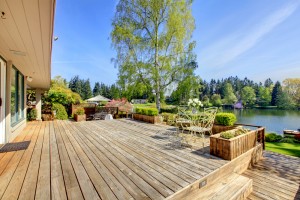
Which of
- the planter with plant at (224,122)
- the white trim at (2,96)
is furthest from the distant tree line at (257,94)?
the white trim at (2,96)

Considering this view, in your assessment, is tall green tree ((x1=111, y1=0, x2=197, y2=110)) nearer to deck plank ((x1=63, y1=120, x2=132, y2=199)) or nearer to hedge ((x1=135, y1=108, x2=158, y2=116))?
hedge ((x1=135, y1=108, x2=158, y2=116))

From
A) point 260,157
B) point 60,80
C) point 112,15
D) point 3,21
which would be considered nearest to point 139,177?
point 3,21

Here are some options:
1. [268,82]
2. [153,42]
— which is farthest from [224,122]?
[268,82]

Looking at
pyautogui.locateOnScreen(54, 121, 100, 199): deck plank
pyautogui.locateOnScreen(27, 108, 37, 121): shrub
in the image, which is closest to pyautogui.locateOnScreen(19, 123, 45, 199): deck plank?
pyautogui.locateOnScreen(54, 121, 100, 199): deck plank

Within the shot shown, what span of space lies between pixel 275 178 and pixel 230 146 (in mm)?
1098

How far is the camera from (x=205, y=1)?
9.41 m

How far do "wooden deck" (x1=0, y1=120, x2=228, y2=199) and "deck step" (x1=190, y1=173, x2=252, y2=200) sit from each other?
0.24 m

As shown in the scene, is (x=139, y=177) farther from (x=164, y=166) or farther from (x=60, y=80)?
(x=60, y=80)

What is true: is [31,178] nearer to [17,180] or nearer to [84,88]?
[17,180]

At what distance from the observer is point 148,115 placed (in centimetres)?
764

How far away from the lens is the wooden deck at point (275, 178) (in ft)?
8.36

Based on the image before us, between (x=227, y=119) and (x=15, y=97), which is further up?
(x=15, y=97)

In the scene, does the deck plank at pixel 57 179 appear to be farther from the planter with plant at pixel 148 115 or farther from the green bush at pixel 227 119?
the planter with plant at pixel 148 115

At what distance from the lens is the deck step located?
2225mm
